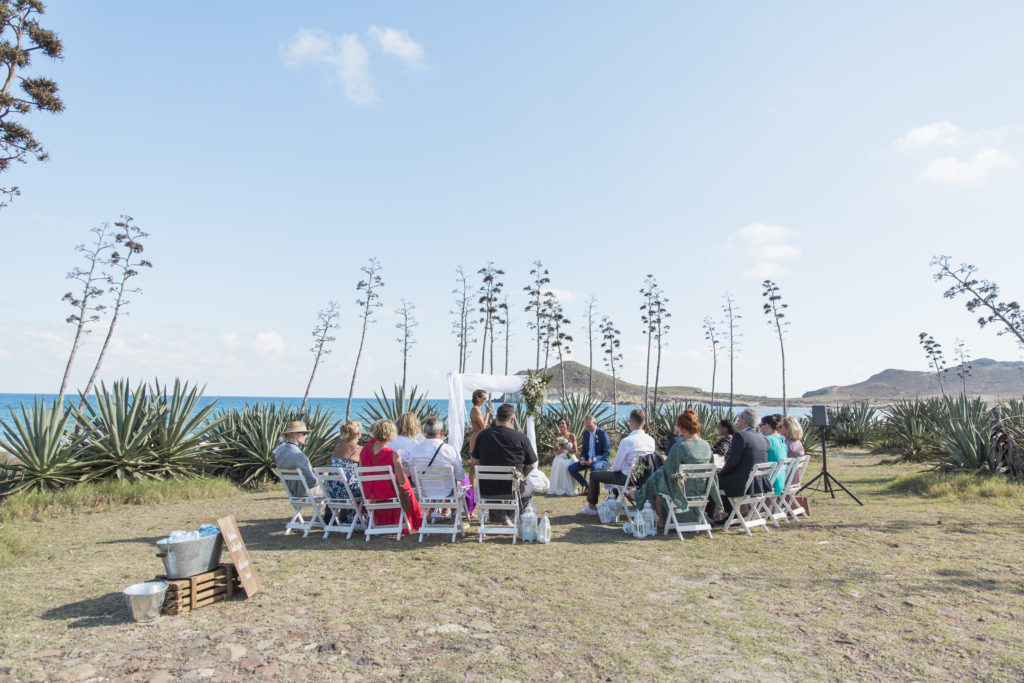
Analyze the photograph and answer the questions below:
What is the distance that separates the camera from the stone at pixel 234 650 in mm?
3412

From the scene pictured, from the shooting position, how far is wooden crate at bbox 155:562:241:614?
4.06m

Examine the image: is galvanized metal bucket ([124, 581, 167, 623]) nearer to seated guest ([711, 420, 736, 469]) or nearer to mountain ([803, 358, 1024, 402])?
seated guest ([711, 420, 736, 469])

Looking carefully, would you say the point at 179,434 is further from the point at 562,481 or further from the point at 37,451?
the point at 562,481

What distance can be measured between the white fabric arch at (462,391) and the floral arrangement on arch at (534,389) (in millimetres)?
325

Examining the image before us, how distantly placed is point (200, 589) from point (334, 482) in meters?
2.50

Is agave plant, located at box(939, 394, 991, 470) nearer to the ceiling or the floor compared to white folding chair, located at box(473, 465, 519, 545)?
nearer to the ceiling

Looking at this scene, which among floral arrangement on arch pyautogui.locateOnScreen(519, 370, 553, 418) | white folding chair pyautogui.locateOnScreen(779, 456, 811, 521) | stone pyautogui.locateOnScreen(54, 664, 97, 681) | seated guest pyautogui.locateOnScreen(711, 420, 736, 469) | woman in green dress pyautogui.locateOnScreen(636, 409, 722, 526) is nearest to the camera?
stone pyautogui.locateOnScreen(54, 664, 97, 681)

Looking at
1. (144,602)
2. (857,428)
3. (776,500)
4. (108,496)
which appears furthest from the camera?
(857,428)

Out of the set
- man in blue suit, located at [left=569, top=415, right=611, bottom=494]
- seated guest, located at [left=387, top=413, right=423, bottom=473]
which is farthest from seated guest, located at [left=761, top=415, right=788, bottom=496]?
seated guest, located at [left=387, top=413, right=423, bottom=473]

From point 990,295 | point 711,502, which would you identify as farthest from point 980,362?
point 711,502

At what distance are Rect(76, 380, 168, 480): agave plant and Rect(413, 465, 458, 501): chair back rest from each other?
5325 mm

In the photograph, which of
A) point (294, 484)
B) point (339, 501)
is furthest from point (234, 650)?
point (294, 484)

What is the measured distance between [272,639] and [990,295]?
16.6 m

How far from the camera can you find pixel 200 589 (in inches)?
167
